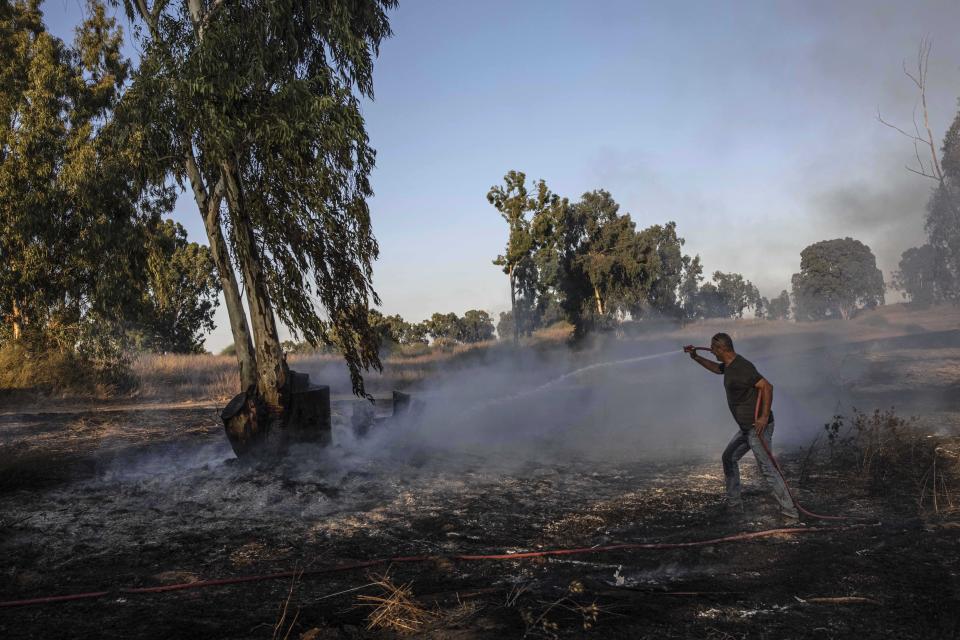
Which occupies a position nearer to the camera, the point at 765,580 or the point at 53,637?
the point at 53,637

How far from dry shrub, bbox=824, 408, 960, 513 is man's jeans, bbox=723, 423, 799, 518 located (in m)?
1.45

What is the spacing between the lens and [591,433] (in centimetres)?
1410

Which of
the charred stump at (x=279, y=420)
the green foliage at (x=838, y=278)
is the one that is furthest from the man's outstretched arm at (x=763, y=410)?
the green foliage at (x=838, y=278)

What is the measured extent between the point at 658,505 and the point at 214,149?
7223 millimetres

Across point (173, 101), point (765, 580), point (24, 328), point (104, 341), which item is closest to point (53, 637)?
point (765, 580)

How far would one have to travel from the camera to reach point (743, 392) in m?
7.07

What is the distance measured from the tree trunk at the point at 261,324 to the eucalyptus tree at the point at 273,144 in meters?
0.02

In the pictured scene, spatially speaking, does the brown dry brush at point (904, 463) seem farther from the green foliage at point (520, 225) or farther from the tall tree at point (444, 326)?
the tall tree at point (444, 326)

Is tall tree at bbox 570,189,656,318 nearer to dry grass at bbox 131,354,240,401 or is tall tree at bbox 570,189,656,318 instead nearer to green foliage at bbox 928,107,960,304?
green foliage at bbox 928,107,960,304

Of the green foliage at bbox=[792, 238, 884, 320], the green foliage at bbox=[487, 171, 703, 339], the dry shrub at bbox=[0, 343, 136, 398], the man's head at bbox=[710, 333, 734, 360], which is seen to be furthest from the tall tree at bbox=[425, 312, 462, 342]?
the man's head at bbox=[710, 333, 734, 360]

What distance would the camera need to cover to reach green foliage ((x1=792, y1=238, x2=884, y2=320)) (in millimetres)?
79125

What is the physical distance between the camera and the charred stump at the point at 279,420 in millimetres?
9586

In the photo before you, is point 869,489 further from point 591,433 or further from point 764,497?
point 591,433

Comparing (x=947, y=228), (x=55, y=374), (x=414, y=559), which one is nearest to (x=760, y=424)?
(x=414, y=559)
